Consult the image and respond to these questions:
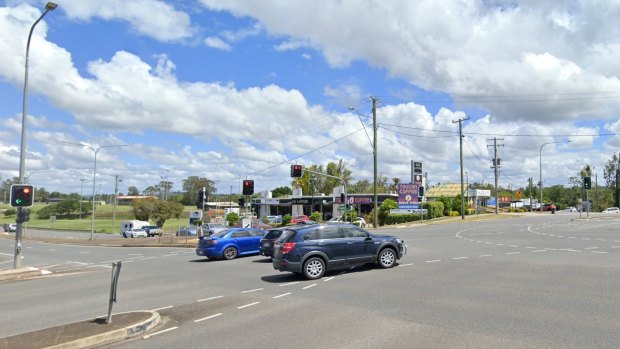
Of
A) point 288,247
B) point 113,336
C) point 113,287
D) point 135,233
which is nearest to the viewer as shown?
point 113,336

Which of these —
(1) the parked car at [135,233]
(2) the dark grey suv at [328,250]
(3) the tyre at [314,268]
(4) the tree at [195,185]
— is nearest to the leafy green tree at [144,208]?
(1) the parked car at [135,233]

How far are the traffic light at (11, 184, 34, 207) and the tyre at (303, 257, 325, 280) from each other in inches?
518

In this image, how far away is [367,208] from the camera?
75.0 m

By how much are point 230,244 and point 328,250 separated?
29.5ft

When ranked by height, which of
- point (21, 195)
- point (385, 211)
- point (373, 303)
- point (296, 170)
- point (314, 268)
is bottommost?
point (373, 303)

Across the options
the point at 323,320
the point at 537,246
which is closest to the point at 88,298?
the point at 323,320

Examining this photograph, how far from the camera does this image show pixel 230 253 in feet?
73.0

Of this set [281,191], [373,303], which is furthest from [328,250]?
[281,191]

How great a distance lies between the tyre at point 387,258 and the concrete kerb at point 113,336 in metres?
7.82

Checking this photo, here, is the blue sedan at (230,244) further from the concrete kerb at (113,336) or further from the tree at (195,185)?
the tree at (195,185)

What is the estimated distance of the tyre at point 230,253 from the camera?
22.1 m

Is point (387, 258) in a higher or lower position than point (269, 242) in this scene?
lower

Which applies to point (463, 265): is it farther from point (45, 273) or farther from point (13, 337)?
point (45, 273)

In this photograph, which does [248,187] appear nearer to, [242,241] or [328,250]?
[242,241]
